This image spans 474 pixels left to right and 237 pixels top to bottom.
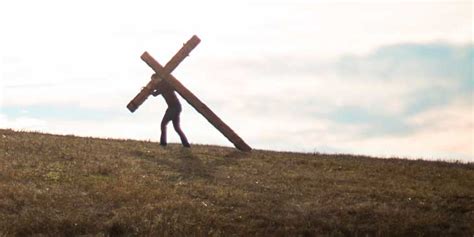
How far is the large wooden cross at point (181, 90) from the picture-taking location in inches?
1067

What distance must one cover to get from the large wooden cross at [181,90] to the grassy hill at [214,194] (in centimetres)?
180

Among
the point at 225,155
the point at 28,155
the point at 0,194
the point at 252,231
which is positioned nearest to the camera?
the point at 252,231

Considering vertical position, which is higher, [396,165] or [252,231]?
[396,165]

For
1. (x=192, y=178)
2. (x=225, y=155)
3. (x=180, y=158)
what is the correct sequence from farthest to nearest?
(x=225, y=155), (x=180, y=158), (x=192, y=178)

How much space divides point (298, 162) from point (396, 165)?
4.38m

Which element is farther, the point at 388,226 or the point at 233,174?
the point at 233,174

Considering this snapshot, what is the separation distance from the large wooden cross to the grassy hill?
180 centimetres

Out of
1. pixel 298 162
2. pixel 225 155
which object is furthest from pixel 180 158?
pixel 298 162

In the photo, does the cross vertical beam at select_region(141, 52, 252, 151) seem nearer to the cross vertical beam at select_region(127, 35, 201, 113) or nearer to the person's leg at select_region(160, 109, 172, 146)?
the cross vertical beam at select_region(127, 35, 201, 113)

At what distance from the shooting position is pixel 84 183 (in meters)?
19.6

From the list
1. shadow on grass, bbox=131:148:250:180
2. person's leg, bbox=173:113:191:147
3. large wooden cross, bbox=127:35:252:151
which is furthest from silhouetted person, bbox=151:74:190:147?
shadow on grass, bbox=131:148:250:180

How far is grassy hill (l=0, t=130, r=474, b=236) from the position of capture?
1616cm

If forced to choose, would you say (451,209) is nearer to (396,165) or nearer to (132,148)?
(396,165)

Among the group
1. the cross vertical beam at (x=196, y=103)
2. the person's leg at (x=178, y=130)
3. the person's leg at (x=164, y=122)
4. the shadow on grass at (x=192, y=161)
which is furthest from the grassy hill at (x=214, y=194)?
the cross vertical beam at (x=196, y=103)
